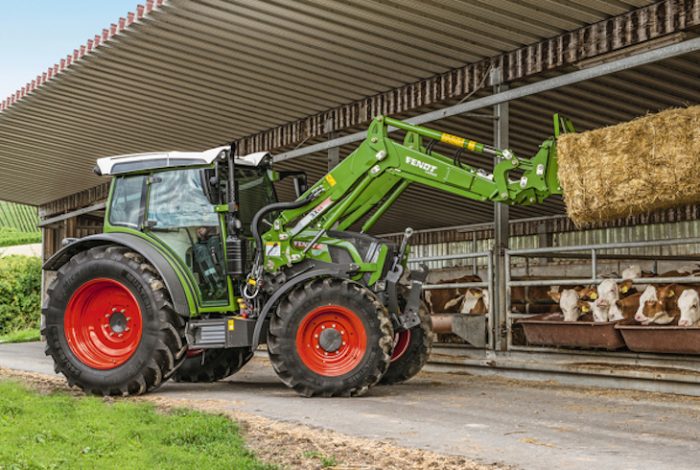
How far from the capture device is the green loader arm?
8.82m

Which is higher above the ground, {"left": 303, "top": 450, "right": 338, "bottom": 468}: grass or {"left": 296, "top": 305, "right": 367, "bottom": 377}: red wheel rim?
{"left": 296, "top": 305, "right": 367, "bottom": 377}: red wheel rim

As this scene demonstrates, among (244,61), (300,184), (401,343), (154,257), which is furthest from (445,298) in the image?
(154,257)

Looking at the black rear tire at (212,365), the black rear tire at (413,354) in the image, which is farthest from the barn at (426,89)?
the black rear tire at (212,365)

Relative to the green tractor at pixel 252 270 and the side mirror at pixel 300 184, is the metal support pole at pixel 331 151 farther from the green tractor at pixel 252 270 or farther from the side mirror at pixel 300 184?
the green tractor at pixel 252 270

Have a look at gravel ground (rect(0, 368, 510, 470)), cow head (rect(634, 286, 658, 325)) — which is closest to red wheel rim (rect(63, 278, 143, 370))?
gravel ground (rect(0, 368, 510, 470))

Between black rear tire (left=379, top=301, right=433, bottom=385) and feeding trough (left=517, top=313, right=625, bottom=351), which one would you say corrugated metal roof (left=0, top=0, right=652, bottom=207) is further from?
black rear tire (left=379, top=301, right=433, bottom=385)

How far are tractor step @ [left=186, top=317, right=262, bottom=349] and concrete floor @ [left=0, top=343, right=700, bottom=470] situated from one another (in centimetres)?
54

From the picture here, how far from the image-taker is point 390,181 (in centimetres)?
950

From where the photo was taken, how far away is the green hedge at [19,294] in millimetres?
26438

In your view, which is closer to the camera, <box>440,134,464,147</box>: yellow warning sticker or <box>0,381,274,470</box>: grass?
<box>0,381,274,470</box>: grass

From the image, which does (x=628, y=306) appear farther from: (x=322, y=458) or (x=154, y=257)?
(x=322, y=458)

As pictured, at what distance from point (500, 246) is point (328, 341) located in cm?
336

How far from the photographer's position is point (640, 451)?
5680 millimetres

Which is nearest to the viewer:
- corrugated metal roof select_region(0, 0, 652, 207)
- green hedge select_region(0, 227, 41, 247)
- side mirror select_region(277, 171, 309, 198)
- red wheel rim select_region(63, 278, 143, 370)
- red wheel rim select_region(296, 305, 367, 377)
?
red wheel rim select_region(296, 305, 367, 377)
